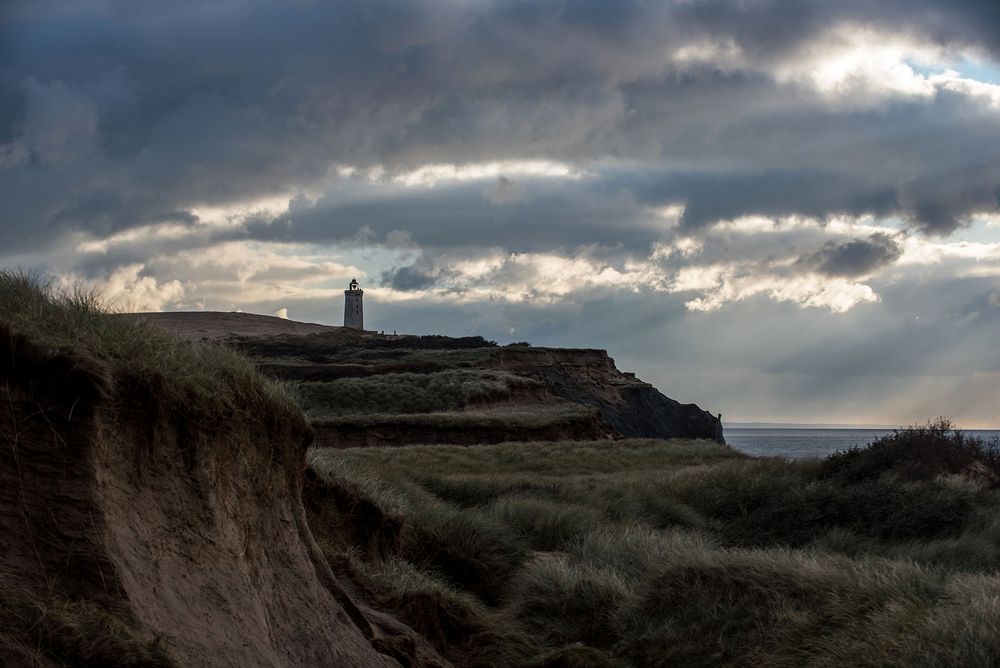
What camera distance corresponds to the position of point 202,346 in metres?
8.47

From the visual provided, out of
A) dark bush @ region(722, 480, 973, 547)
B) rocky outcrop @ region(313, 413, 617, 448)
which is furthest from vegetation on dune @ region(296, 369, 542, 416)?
dark bush @ region(722, 480, 973, 547)

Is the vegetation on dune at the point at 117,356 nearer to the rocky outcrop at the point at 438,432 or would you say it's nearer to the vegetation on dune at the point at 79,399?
the vegetation on dune at the point at 79,399

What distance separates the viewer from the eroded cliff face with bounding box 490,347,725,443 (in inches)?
2153

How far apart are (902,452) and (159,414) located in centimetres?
1732

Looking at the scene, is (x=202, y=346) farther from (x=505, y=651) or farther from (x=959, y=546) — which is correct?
(x=959, y=546)

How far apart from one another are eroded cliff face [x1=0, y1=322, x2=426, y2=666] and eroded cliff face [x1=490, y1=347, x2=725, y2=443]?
44.7 m

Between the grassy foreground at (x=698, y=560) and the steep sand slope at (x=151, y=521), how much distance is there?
6.85ft

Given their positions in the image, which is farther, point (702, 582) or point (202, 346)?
point (702, 582)

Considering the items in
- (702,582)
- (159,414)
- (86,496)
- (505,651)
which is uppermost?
(159,414)

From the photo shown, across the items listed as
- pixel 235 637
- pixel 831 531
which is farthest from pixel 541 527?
pixel 235 637

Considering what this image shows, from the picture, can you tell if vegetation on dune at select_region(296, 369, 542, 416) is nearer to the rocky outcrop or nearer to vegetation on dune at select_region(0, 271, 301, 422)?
the rocky outcrop

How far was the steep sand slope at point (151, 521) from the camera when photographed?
18.4ft

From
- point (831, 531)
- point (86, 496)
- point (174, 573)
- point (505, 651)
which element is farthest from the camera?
point (831, 531)

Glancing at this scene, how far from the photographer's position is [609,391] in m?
57.6
